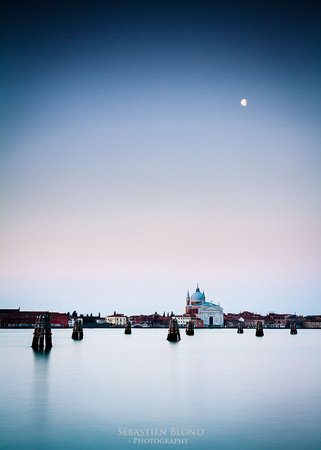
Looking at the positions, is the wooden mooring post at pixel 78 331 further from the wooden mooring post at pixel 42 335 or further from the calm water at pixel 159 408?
the calm water at pixel 159 408

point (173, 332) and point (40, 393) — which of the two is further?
point (173, 332)

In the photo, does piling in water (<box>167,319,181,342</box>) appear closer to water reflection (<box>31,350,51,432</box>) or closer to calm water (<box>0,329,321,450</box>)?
water reflection (<box>31,350,51,432</box>)

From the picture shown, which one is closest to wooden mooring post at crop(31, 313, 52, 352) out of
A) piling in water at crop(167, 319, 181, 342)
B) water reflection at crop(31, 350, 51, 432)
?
water reflection at crop(31, 350, 51, 432)

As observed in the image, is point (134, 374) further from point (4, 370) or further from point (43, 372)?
point (4, 370)

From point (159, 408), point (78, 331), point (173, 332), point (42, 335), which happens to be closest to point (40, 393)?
point (159, 408)

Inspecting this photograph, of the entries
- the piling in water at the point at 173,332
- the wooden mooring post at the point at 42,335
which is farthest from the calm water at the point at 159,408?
the piling in water at the point at 173,332

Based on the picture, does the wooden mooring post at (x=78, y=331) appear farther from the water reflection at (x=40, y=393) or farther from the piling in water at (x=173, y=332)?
the water reflection at (x=40, y=393)

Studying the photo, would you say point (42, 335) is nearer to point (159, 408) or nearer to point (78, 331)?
point (78, 331)

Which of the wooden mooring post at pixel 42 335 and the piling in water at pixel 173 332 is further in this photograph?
the piling in water at pixel 173 332

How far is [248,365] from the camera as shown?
41.5m

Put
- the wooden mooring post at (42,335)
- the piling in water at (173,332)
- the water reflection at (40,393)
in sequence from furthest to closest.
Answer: the piling in water at (173,332) < the wooden mooring post at (42,335) < the water reflection at (40,393)

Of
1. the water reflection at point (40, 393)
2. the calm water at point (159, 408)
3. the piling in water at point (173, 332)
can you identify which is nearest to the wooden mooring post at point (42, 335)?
the water reflection at point (40, 393)

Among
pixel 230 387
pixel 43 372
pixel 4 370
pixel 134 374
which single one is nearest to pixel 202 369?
pixel 134 374

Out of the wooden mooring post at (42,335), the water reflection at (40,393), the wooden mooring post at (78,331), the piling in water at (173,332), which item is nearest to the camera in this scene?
the water reflection at (40,393)
